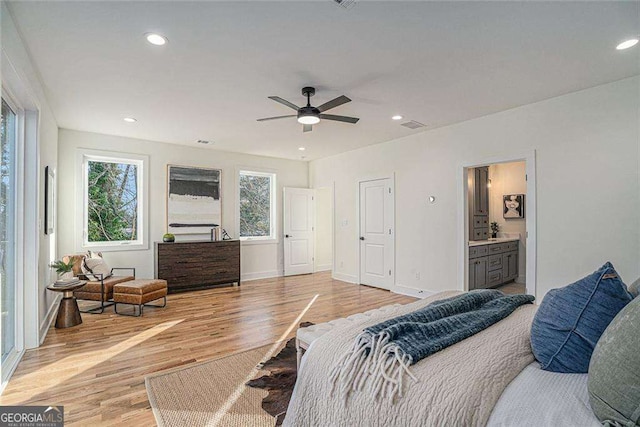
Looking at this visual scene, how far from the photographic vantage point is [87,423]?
2014mm

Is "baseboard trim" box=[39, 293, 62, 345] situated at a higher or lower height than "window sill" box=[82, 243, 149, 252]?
lower

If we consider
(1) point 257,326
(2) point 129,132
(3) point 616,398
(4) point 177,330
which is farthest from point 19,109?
(3) point 616,398

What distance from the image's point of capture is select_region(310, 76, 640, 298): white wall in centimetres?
324

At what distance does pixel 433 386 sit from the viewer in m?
1.19

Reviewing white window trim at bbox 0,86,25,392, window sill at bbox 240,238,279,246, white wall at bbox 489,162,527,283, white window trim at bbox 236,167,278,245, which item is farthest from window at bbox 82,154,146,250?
white wall at bbox 489,162,527,283

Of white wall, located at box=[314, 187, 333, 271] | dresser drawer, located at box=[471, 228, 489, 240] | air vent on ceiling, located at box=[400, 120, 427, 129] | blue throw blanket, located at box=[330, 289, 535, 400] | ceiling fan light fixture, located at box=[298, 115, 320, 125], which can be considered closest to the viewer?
blue throw blanket, located at box=[330, 289, 535, 400]

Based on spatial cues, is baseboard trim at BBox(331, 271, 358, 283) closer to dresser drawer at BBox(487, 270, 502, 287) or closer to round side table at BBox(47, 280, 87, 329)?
dresser drawer at BBox(487, 270, 502, 287)

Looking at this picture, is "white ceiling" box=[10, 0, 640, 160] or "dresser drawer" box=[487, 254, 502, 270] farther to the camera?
"dresser drawer" box=[487, 254, 502, 270]

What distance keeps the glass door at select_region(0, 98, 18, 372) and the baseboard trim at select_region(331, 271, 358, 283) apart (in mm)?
4959

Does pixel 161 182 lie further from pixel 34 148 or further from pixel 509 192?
pixel 509 192

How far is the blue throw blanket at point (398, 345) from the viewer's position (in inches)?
50.4

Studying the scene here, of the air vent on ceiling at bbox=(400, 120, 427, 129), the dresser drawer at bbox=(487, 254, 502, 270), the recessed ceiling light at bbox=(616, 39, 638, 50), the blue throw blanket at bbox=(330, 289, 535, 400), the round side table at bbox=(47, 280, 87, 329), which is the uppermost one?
the recessed ceiling light at bbox=(616, 39, 638, 50)

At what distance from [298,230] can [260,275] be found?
1321 mm

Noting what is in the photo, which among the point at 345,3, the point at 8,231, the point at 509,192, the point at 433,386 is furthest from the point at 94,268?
the point at 509,192
